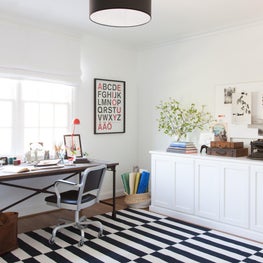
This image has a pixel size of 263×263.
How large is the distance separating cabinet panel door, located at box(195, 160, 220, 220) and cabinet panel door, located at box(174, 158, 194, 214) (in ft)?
0.28

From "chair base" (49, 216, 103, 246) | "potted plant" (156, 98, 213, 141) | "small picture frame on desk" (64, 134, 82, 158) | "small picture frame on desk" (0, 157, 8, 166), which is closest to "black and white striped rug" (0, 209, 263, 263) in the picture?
"chair base" (49, 216, 103, 246)

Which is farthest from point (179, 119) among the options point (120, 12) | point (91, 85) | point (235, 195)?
point (120, 12)

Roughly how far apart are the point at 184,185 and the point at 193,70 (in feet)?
5.57

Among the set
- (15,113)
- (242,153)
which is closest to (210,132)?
(242,153)

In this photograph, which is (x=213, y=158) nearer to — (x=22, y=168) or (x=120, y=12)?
(x=120, y=12)

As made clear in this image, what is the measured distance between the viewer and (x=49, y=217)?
4.36 m

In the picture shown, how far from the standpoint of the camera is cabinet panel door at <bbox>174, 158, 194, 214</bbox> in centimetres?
419

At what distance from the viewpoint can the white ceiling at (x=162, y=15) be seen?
3574 mm

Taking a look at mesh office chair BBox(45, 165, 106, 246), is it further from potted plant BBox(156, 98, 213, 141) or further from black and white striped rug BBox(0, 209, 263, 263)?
potted plant BBox(156, 98, 213, 141)

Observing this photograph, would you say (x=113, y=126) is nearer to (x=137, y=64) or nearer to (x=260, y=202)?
Result: (x=137, y=64)

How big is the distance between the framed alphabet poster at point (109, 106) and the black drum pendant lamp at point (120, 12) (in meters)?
2.31

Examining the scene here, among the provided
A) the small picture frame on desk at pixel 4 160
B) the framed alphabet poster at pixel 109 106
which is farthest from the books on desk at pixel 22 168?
the framed alphabet poster at pixel 109 106

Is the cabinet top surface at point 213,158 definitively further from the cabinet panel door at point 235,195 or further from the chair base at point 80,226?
the chair base at point 80,226

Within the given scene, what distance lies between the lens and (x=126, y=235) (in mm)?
3670
